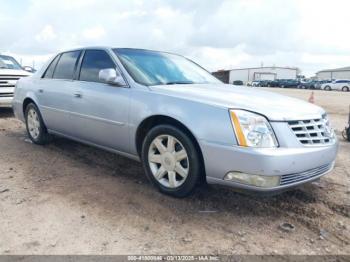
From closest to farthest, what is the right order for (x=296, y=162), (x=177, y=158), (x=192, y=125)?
(x=296, y=162) < (x=192, y=125) < (x=177, y=158)

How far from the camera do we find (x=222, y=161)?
300 centimetres

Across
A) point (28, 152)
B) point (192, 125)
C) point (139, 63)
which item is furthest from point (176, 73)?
point (28, 152)

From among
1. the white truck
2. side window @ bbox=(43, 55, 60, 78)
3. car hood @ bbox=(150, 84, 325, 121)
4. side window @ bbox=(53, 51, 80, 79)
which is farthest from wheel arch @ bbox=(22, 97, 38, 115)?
the white truck

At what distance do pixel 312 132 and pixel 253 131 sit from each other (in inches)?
24.8

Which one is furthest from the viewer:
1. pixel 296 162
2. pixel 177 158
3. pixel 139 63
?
pixel 139 63

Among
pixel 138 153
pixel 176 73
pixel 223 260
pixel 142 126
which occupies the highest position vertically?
pixel 176 73

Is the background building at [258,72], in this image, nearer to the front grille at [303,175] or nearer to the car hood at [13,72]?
the car hood at [13,72]

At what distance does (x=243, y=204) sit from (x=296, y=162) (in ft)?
2.52

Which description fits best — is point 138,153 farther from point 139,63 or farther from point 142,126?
point 139,63

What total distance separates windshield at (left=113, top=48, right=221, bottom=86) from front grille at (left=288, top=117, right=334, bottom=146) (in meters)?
1.53

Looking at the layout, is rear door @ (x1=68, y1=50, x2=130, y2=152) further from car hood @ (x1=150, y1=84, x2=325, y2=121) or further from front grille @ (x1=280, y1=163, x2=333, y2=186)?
front grille @ (x1=280, y1=163, x2=333, y2=186)

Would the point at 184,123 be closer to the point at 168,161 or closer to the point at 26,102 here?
the point at 168,161

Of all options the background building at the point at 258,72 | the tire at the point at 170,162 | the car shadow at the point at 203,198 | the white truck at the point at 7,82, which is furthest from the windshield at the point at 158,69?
the background building at the point at 258,72

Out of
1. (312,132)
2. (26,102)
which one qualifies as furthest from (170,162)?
(26,102)
